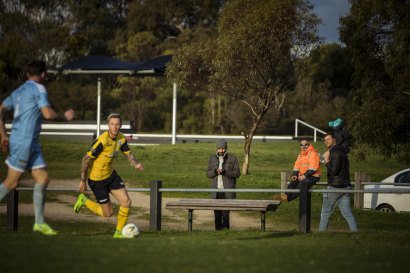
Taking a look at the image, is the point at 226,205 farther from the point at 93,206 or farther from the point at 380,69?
the point at 380,69

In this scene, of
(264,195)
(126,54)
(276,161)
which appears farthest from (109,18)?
(264,195)

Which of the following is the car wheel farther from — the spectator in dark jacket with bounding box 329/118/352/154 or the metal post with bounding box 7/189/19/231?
the metal post with bounding box 7/189/19/231

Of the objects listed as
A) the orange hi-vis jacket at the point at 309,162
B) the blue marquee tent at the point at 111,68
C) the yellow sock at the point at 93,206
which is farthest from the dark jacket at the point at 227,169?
the blue marquee tent at the point at 111,68

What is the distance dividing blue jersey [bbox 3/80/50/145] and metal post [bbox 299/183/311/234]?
6.13 m

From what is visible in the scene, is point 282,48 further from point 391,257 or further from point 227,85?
point 391,257

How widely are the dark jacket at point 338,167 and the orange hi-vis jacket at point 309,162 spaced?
331 centimetres

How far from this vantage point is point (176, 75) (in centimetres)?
3528

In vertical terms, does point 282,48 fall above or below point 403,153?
above

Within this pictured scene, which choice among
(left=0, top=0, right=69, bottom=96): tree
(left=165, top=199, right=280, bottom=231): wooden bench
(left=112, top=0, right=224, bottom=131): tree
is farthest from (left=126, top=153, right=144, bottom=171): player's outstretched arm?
(left=0, top=0, right=69, bottom=96): tree

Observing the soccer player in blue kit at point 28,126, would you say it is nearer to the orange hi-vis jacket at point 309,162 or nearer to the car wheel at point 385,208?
the orange hi-vis jacket at point 309,162

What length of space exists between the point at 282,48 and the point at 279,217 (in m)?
11.0

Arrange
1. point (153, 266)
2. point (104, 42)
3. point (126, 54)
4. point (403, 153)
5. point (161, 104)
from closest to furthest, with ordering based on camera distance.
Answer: point (153, 266) → point (403, 153) → point (161, 104) → point (126, 54) → point (104, 42)

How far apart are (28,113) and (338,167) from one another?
22.9 ft

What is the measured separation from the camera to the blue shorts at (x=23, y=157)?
39.6 ft
